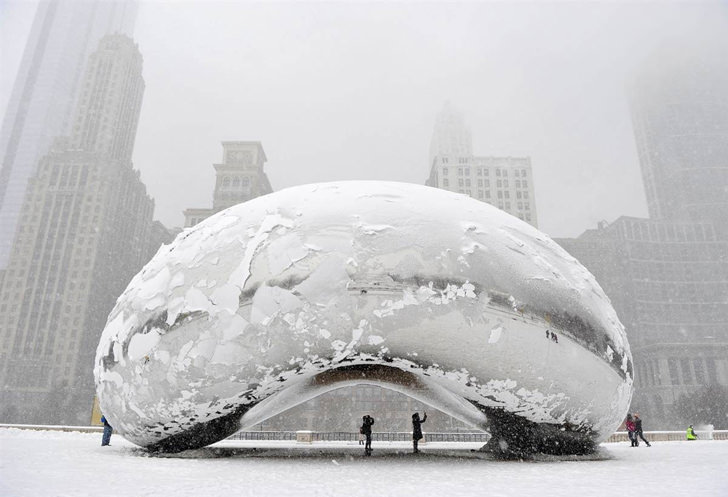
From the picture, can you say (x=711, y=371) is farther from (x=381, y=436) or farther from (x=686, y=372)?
(x=381, y=436)

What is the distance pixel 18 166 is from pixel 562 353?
113m

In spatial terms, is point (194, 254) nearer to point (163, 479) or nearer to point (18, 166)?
point (163, 479)

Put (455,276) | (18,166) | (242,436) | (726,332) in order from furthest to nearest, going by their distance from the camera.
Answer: (726,332)
(18,166)
(242,436)
(455,276)

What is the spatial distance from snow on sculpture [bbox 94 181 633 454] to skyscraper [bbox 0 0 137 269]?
269 feet

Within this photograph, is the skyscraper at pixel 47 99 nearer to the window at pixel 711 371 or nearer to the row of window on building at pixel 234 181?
the row of window on building at pixel 234 181

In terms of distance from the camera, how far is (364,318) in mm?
5969

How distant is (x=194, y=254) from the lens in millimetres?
6828

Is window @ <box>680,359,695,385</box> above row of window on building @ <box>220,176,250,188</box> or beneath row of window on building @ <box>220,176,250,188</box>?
beneath

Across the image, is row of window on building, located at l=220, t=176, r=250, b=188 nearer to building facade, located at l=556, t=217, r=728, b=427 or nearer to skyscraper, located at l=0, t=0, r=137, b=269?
Result: skyscraper, located at l=0, t=0, r=137, b=269

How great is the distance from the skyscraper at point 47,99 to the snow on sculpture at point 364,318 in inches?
3232

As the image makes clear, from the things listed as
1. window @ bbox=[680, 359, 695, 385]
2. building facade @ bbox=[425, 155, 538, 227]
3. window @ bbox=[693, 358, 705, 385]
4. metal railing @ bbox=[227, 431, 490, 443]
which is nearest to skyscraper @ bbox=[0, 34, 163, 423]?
Answer: metal railing @ bbox=[227, 431, 490, 443]

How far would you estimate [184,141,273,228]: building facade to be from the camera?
104375 mm

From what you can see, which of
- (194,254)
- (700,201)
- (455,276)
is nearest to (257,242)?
(194,254)

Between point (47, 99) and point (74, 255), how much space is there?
29.3 m
